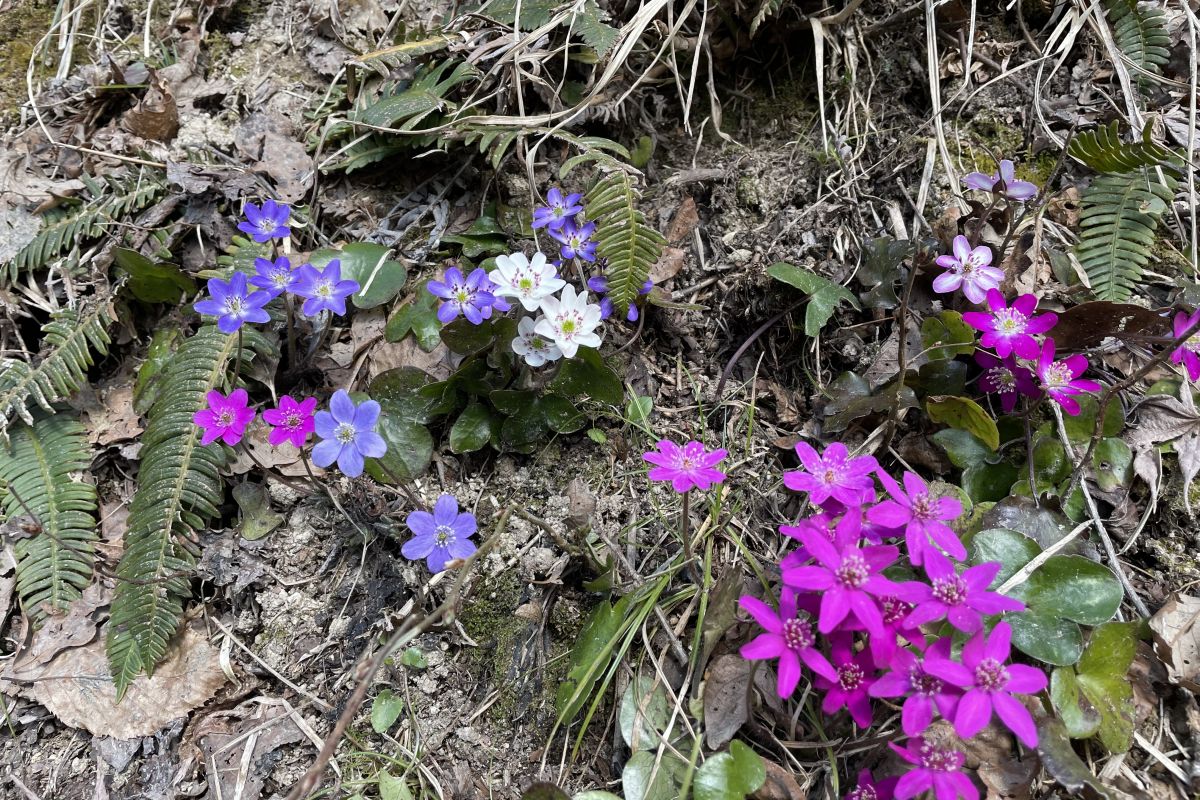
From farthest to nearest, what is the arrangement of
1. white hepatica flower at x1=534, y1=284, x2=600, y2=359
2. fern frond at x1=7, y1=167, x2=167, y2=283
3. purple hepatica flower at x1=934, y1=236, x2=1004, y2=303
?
fern frond at x1=7, y1=167, x2=167, y2=283 < purple hepatica flower at x1=934, y1=236, x2=1004, y2=303 < white hepatica flower at x1=534, y1=284, x2=600, y2=359

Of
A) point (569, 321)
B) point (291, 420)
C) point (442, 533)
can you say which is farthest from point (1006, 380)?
point (291, 420)

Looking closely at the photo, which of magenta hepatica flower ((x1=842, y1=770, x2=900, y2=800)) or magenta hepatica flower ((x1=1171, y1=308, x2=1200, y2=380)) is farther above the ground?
magenta hepatica flower ((x1=1171, y1=308, x2=1200, y2=380))

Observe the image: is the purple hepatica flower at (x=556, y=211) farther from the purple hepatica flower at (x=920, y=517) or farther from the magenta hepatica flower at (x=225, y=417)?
the purple hepatica flower at (x=920, y=517)

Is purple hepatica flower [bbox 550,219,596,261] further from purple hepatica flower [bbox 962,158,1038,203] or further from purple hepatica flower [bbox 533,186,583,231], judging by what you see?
purple hepatica flower [bbox 962,158,1038,203]

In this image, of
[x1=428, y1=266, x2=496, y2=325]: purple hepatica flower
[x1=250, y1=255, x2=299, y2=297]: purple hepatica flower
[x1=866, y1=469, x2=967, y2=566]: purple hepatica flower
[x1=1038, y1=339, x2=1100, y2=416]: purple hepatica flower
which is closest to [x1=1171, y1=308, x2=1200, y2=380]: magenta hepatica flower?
[x1=1038, y1=339, x2=1100, y2=416]: purple hepatica flower

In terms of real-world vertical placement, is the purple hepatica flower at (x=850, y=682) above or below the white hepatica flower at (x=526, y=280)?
below

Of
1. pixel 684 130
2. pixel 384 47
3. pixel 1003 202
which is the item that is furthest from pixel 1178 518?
pixel 384 47

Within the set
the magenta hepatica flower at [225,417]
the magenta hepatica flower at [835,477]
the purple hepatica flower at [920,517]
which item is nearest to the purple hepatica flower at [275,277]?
the magenta hepatica flower at [225,417]
